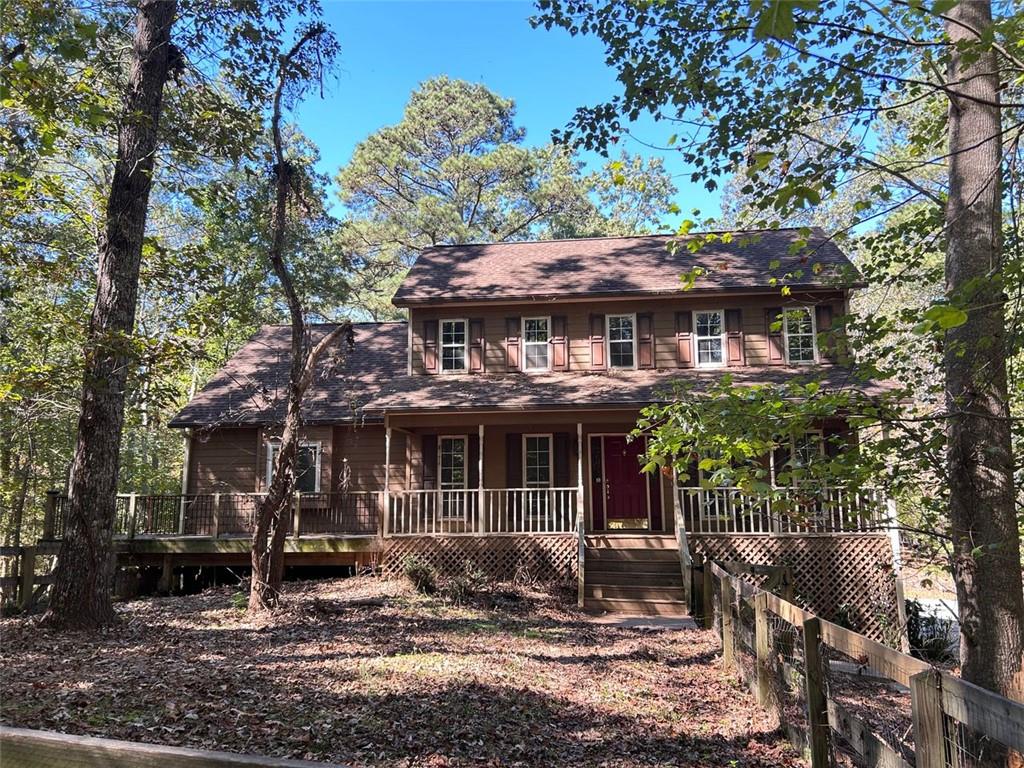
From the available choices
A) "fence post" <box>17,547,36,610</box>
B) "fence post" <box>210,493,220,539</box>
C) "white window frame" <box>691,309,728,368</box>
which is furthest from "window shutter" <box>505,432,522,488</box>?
"fence post" <box>17,547,36,610</box>

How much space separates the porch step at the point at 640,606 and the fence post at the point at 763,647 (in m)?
5.92

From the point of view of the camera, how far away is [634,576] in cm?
1242

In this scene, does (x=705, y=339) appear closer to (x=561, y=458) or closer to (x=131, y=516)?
(x=561, y=458)

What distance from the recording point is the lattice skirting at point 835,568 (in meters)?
12.1

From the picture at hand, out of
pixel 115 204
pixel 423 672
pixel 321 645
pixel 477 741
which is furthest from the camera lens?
pixel 115 204

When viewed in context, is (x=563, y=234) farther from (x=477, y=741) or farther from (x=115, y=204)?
(x=477, y=741)

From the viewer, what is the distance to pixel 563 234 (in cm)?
2966

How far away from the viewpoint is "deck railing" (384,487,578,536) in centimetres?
1373

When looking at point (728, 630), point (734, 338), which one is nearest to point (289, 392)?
point (728, 630)

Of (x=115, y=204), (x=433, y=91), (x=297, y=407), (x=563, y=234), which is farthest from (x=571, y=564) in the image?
(x=433, y=91)

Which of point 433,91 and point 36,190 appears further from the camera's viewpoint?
point 433,91

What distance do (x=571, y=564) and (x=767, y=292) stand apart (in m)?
7.28

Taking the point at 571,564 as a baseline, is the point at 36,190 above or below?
above

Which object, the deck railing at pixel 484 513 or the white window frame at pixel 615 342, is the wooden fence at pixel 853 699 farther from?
the white window frame at pixel 615 342
